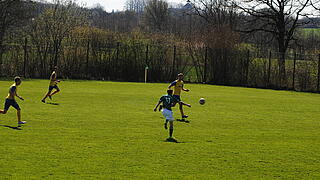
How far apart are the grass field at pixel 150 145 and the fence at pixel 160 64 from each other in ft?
64.4

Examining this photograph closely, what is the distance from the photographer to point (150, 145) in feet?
39.0

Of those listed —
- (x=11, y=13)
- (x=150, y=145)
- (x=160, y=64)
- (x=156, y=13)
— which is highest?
(x=156, y=13)

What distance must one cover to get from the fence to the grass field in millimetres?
19619

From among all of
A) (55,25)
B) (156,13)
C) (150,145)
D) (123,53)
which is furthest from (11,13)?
(156,13)

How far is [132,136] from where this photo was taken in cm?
1306

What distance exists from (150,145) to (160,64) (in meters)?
30.3

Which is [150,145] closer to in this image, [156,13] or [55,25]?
[55,25]

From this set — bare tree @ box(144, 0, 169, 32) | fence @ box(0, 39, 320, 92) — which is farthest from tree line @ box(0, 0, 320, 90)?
bare tree @ box(144, 0, 169, 32)

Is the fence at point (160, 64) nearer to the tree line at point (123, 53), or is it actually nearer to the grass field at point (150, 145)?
the tree line at point (123, 53)

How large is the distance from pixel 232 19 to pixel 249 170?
5944cm

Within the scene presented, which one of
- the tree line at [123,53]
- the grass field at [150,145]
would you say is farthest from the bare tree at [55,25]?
the grass field at [150,145]

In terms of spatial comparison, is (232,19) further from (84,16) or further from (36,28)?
(36,28)

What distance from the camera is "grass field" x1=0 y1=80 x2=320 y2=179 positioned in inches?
366

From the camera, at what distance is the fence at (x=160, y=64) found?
38750 mm
